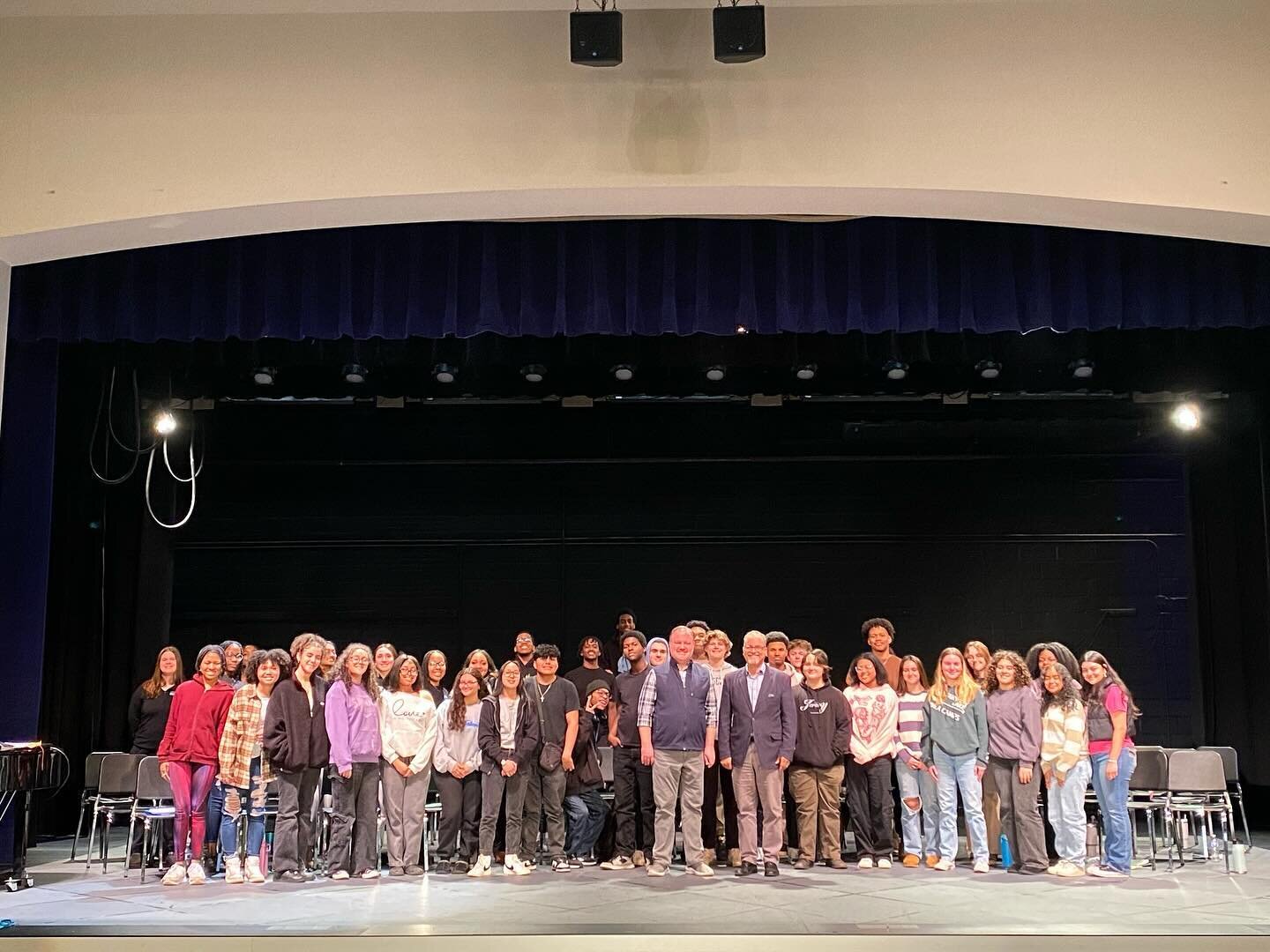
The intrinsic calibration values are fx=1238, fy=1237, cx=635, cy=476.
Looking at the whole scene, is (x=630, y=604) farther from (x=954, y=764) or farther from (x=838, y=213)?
(x=838, y=213)

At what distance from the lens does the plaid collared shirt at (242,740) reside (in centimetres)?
730

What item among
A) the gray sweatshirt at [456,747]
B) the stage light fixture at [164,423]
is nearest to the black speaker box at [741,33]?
the gray sweatshirt at [456,747]

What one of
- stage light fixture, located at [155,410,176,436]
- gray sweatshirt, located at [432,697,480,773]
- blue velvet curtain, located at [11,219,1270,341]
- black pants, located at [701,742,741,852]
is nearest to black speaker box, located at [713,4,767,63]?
blue velvet curtain, located at [11,219,1270,341]

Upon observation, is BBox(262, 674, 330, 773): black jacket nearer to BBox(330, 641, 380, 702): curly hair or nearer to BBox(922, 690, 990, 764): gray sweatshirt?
BBox(330, 641, 380, 702): curly hair

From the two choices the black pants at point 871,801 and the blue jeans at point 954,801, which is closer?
the blue jeans at point 954,801

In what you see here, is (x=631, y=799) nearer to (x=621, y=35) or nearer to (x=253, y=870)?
(x=253, y=870)

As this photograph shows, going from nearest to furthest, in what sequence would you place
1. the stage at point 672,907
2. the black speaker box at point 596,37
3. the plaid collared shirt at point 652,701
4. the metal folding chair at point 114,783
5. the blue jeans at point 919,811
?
the stage at point 672,907 → the black speaker box at point 596,37 → the plaid collared shirt at point 652,701 → the blue jeans at point 919,811 → the metal folding chair at point 114,783

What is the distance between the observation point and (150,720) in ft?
29.8

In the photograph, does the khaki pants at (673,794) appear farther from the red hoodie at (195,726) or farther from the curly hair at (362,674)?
the red hoodie at (195,726)

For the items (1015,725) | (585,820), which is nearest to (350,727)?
(585,820)

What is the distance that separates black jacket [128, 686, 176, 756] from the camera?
904cm

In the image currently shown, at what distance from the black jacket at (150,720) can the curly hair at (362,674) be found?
213 centimetres

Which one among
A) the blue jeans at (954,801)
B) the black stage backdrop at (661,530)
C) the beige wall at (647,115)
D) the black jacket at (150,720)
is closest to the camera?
the beige wall at (647,115)

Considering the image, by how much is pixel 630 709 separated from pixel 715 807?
0.97 metres
